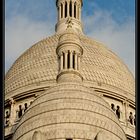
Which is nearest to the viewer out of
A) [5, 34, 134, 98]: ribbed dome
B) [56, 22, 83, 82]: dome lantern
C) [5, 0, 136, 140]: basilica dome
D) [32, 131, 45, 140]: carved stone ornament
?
[32, 131, 45, 140]: carved stone ornament

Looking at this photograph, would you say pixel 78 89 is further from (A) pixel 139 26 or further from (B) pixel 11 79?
(A) pixel 139 26

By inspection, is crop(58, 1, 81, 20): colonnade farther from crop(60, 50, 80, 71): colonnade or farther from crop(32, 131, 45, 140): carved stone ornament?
crop(32, 131, 45, 140): carved stone ornament

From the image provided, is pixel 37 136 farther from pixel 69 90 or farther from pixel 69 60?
pixel 69 60

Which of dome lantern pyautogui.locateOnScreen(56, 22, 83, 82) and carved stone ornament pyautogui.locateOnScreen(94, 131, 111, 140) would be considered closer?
carved stone ornament pyautogui.locateOnScreen(94, 131, 111, 140)

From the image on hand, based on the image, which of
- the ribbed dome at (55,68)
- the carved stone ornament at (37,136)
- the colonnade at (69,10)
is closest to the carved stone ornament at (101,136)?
the carved stone ornament at (37,136)

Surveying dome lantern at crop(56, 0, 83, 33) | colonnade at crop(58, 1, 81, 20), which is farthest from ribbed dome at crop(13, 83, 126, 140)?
colonnade at crop(58, 1, 81, 20)

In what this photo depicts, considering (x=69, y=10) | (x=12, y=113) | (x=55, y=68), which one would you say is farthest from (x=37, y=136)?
(x=69, y=10)

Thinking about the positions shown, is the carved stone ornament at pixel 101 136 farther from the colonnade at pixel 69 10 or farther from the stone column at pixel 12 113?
the colonnade at pixel 69 10

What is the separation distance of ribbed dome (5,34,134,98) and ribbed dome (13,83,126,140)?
11.3m

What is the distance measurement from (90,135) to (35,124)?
2.07m

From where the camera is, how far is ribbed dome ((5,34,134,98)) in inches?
1355

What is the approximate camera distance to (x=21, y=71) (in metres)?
36.1

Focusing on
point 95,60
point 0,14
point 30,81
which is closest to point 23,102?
point 30,81

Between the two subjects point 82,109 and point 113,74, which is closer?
point 82,109
